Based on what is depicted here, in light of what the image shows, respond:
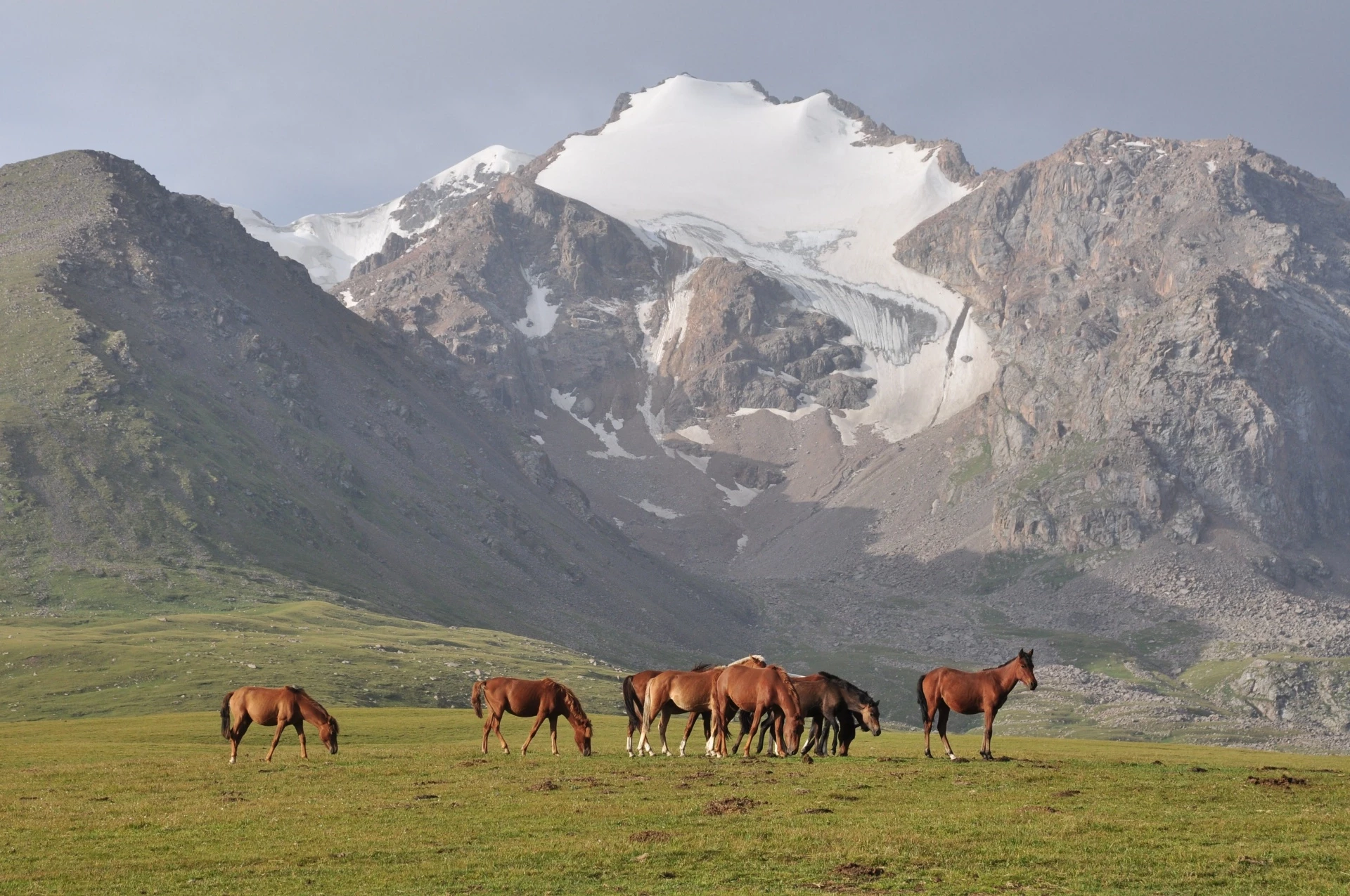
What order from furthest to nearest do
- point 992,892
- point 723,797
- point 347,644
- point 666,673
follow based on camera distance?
point 347,644
point 666,673
point 723,797
point 992,892

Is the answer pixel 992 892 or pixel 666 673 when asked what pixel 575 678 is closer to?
pixel 666 673

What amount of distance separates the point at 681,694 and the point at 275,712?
1605 cm

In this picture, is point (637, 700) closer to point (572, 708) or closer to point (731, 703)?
point (572, 708)

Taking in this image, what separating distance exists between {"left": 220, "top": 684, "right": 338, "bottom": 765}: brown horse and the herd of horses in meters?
0.04

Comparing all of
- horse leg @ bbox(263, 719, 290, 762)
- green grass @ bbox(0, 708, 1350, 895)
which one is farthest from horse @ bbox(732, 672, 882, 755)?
horse leg @ bbox(263, 719, 290, 762)

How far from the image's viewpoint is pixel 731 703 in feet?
142

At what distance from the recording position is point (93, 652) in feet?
439

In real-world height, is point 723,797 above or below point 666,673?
below

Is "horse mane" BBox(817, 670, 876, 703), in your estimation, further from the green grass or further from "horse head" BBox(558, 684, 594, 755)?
"horse head" BBox(558, 684, 594, 755)

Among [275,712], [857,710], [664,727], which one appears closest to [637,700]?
[664,727]

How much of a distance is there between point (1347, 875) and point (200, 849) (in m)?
25.0

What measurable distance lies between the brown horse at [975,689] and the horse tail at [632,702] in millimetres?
11318

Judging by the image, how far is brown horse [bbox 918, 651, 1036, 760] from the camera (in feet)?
134

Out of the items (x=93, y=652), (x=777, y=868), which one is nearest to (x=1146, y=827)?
(x=777, y=868)
